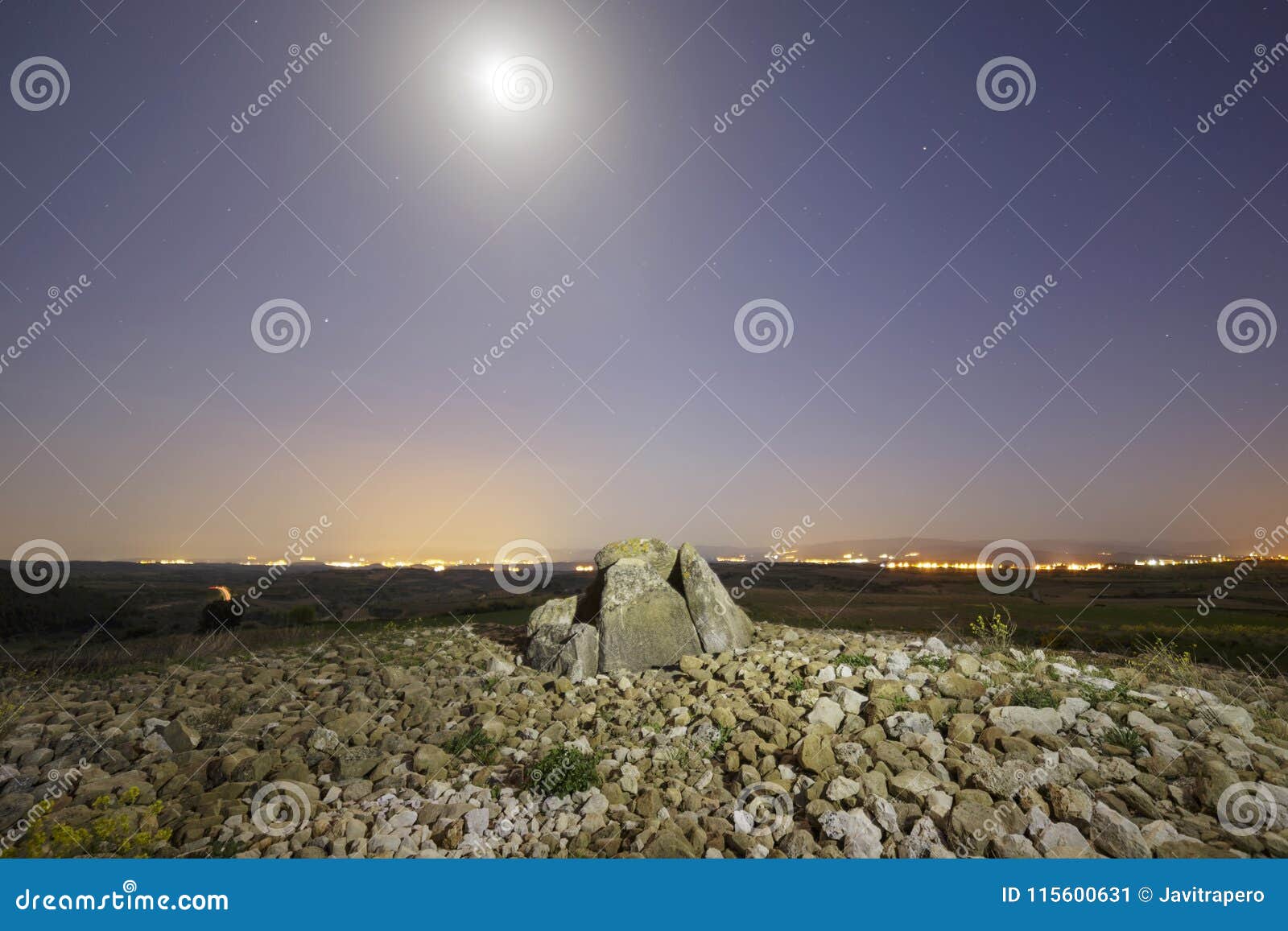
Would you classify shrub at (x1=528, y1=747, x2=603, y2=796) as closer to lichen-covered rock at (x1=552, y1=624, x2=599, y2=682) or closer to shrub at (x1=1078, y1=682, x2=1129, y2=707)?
lichen-covered rock at (x1=552, y1=624, x2=599, y2=682)

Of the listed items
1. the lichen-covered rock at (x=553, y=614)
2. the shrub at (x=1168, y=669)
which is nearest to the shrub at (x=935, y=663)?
the shrub at (x=1168, y=669)

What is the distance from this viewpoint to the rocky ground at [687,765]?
5.44m

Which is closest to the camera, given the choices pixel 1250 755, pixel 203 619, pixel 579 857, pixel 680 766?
pixel 579 857

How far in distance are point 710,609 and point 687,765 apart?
17.9ft

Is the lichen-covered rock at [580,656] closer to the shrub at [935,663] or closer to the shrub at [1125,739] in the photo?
the shrub at [935,663]

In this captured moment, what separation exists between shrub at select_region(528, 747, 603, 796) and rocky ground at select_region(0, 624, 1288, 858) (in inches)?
1.1

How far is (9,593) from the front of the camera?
2459 cm

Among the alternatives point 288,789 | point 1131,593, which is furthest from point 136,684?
point 1131,593

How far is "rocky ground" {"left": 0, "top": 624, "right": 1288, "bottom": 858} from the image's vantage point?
17.8 feet

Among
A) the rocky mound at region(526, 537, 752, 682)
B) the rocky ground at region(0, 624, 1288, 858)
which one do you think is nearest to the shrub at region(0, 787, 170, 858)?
the rocky ground at region(0, 624, 1288, 858)

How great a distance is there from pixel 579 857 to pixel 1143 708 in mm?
7658

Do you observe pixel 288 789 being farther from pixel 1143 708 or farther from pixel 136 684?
pixel 1143 708

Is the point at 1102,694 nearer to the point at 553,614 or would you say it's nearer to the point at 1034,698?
the point at 1034,698

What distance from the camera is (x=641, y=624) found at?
1171cm
